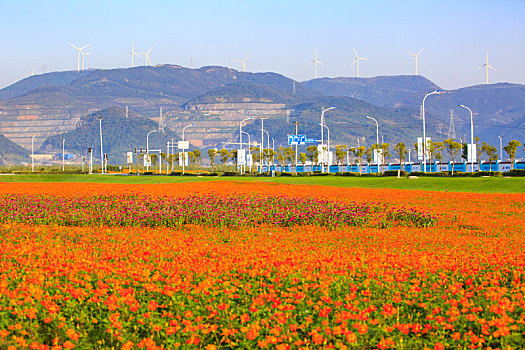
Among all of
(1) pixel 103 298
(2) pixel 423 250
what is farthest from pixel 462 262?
(1) pixel 103 298

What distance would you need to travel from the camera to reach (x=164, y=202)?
58.0ft

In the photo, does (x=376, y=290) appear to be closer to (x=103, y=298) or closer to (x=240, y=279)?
(x=240, y=279)

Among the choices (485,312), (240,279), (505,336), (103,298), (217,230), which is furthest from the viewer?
(217,230)

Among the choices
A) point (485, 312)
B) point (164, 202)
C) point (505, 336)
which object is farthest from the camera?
point (164, 202)

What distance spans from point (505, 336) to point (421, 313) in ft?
3.23

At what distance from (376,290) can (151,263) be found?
3222mm

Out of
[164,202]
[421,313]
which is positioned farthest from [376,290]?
[164,202]

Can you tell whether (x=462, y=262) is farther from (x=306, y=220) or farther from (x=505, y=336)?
(x=306, y=220)

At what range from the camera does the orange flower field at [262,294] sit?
5.41 metres

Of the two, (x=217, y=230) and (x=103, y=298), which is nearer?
(x=103, y=298)

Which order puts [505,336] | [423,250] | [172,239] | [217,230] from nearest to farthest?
[505,336] < [423,250] < [172,239] < [217,230]

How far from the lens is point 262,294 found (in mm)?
6336

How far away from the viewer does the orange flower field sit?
5406 mm

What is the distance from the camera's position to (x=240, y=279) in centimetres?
736
